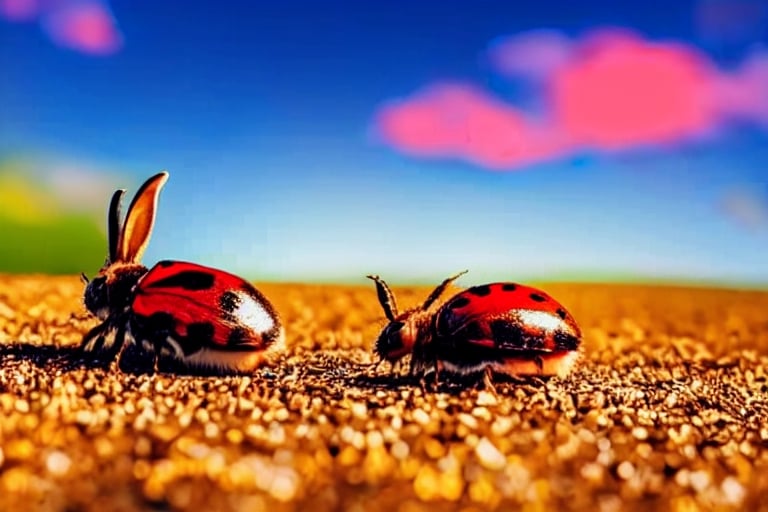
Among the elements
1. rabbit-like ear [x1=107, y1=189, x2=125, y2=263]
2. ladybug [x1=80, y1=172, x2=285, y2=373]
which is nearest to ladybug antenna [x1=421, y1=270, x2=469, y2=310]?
ladybug [x1=80, y1=172, x2=285, y2=373]

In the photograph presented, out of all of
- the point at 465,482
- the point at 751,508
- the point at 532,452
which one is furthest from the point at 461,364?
the point at 751,508

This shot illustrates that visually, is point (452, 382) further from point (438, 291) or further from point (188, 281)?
point (188, 281)

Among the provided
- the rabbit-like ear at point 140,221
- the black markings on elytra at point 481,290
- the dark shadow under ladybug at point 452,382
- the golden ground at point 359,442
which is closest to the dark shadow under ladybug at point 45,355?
the golden ground at point 359,442

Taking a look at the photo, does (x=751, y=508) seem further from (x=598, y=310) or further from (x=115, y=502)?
(x=598, y=310)

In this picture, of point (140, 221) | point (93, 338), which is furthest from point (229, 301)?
point (93, 338)

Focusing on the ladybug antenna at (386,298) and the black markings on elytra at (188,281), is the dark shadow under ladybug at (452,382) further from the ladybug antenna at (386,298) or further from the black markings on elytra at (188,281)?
the black markings on elytra at (188,281)

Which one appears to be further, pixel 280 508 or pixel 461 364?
pixel 461 364
